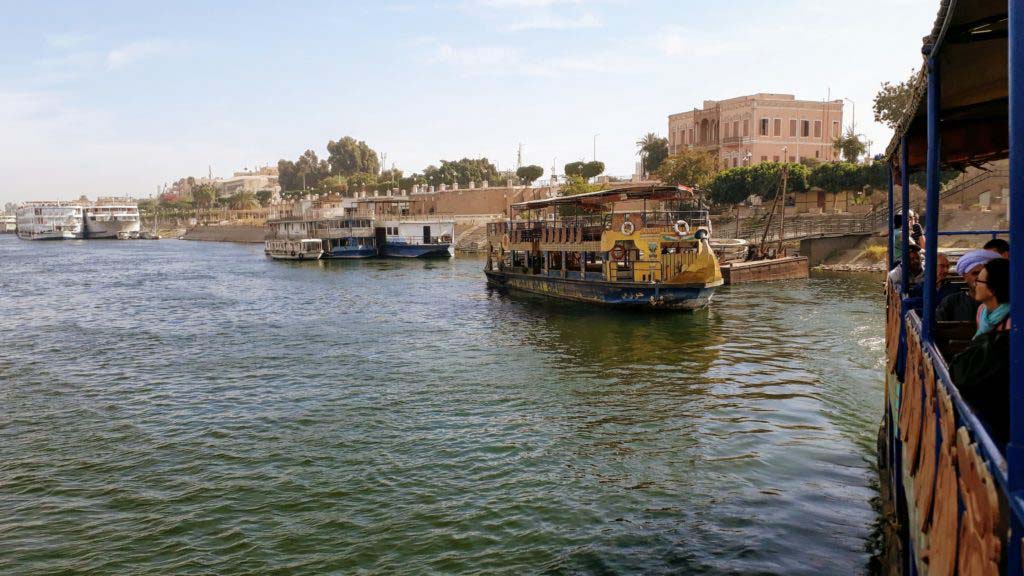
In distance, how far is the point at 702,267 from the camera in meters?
26.7

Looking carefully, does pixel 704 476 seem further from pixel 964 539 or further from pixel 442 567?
pixel 964 539

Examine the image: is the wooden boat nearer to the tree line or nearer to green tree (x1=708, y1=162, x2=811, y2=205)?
green tree (x1=708, y1=162, x2=811, y2=205)

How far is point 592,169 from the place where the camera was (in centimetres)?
9444

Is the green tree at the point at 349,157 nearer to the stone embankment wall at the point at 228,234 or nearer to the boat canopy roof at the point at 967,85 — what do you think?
the stone embankment wall at the point at 228,234

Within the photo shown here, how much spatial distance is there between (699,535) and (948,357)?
4061 mm

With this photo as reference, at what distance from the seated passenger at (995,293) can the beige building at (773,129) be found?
224ft

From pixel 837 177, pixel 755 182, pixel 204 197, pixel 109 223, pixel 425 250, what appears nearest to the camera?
pixel 837 177

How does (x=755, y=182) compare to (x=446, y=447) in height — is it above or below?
above

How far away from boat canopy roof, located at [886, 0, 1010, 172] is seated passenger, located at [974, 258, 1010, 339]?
936mm

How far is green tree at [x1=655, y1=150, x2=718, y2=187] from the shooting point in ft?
212

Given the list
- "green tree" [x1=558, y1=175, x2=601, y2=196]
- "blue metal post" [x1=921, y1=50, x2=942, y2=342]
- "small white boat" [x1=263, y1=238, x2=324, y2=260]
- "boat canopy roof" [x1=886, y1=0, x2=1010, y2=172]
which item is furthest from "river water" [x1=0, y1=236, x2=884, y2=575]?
"green tree" [x1=558, y1=175, x2=601, y2=196]

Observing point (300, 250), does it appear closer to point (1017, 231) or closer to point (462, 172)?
point (462, 172)

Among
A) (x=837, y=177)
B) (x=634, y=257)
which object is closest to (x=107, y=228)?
(x=837, y=177)

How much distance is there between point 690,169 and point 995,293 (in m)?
61.7
